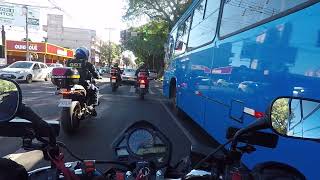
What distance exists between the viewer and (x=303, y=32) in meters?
4.00

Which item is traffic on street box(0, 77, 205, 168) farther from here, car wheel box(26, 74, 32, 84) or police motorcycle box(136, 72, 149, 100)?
car wheel box(26, 74, 32, 84)

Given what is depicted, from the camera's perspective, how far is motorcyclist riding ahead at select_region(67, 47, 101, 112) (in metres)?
10.1

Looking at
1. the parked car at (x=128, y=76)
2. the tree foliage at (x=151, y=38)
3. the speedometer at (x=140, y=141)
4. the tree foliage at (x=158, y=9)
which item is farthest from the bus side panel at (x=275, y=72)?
the tree foliage at (x=151, y=38)

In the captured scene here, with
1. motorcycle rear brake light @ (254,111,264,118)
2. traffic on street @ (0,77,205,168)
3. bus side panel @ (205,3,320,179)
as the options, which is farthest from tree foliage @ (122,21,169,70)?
motorcycle rear brake light @ (254,111,264,118)

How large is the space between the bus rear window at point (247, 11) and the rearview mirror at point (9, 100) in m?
2.84

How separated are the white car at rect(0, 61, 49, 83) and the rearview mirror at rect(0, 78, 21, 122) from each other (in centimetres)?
2447

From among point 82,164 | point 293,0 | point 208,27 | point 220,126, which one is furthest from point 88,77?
point 82,164

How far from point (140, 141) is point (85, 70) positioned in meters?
7.59

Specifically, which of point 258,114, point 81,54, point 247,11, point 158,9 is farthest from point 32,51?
point 258,114

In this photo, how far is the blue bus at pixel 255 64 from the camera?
12.5 feet

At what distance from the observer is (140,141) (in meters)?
2.82

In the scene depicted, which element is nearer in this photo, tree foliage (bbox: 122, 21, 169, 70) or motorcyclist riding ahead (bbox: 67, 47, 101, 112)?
motorcyclist riding ahead (bbox: 67, 47, 101, 112)

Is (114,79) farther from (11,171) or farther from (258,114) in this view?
(11,171)

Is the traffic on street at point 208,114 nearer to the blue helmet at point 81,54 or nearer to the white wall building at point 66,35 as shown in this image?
the blue helmet at point 81,54
